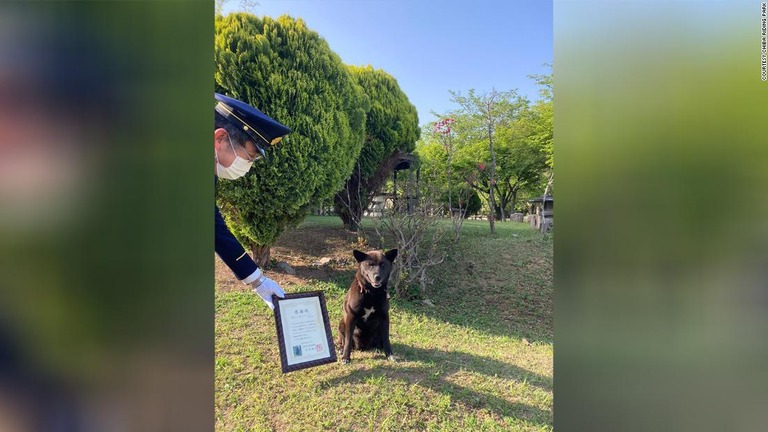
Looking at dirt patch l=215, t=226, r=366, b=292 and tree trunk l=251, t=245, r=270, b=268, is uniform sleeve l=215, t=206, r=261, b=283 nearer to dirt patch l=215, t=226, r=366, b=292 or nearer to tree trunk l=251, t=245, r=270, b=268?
dirt patch l=215, t=226, r=366, b=292

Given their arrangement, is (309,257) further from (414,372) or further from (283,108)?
(414,372)

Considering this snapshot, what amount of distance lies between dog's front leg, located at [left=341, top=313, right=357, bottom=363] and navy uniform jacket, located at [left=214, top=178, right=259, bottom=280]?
1083mm

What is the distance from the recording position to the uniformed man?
208 cm

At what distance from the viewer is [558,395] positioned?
1118mm

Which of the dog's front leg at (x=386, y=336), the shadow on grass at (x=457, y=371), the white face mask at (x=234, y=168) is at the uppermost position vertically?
the white face mask at (x=234, y=168)

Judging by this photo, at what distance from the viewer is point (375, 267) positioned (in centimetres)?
305

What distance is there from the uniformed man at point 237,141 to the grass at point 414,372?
3.23 ft

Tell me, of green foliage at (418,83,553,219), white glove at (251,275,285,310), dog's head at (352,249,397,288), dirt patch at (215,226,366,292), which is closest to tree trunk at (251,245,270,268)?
dirt patch at (215,226,366,292)

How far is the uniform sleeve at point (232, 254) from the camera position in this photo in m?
2.21

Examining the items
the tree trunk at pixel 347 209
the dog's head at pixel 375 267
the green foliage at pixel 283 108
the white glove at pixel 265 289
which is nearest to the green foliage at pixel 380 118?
the tree trunk at pixel 347 209
